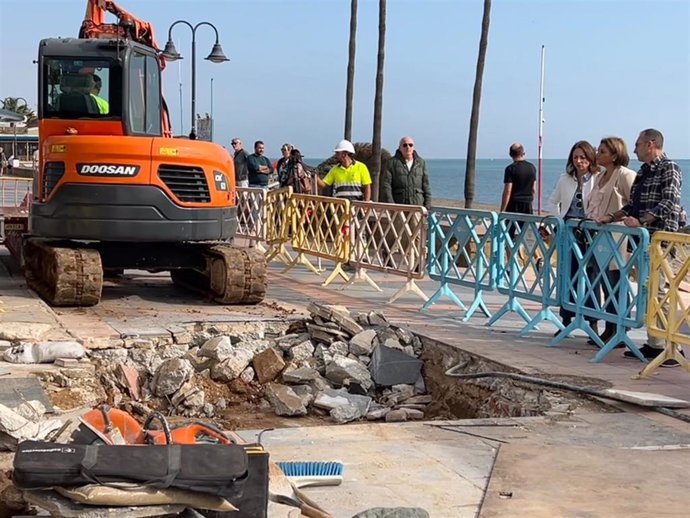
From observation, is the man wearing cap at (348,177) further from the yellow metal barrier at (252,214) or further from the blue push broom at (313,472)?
the blue push broom at (313,472)

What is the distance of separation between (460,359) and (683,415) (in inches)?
99.1

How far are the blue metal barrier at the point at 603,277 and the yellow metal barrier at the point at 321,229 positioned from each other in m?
4.60

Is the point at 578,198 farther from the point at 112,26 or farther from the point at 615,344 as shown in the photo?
the point at 112,26

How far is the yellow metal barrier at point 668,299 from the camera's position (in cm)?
755

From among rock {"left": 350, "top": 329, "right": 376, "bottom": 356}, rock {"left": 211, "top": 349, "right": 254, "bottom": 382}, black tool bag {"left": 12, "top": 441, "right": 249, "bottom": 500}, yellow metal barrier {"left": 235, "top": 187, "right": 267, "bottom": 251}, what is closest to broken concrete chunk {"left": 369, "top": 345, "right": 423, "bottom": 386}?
rock {"left": 350, "top": 329, "right": 376, "bottom": 356}

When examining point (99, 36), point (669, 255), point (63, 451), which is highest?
point (99, 36)

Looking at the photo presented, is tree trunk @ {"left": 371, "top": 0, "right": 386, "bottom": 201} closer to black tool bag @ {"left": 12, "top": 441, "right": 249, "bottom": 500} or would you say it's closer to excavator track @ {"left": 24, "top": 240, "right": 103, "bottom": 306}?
excavator track @ {"left": 24, "top": 240, "right": 103, "bottom": 306}

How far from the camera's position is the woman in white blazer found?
32.1 ft

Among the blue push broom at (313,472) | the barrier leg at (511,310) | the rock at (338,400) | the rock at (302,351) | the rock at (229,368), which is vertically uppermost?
the barrier leg at (511,310)

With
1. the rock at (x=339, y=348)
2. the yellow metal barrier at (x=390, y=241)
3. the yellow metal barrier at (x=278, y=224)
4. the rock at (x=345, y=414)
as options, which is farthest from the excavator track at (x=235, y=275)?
the yellow metal barrier at (x=278, y=224)

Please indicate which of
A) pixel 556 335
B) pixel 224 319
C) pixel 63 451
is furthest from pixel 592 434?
pixel 224 319

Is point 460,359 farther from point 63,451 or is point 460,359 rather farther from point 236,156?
point 236,156

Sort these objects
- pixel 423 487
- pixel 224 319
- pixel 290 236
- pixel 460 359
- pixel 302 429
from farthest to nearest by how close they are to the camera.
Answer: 1. pixel 290 236
2. pixel 224 319
3. pixel 460 359
4. pixel 302 429
5. pixel 423 487

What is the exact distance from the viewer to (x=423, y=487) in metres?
5.23
